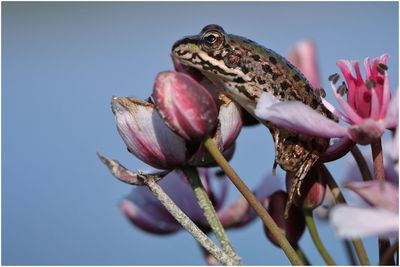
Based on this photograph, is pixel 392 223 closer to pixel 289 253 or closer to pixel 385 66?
pixel 289 253

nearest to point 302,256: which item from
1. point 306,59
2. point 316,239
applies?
point 316,239

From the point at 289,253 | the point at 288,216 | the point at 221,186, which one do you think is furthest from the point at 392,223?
the point at 221,186

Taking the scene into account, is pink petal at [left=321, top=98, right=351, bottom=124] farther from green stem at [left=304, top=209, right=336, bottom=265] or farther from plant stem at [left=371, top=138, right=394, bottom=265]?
green stem at [left=304, top=209, right=336, bottom=265]

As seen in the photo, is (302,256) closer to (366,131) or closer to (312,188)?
(312,188)

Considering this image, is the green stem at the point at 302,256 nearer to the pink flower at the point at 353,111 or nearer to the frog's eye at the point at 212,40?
the pink flower at the point at 353,111

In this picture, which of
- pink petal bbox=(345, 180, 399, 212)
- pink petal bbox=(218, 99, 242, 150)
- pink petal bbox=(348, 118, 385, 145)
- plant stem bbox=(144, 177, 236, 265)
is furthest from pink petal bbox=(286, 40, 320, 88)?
pink petal bbox=(345, 180, 399, 212)
